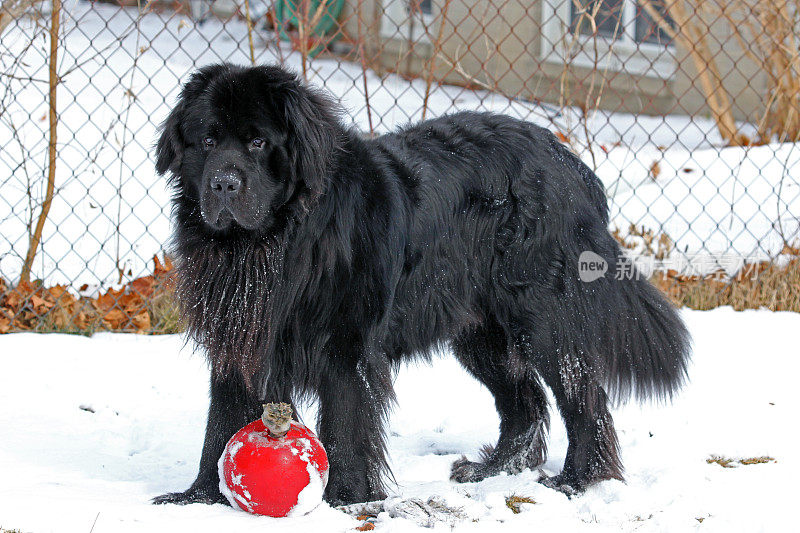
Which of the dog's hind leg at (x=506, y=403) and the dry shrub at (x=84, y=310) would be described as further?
the dry shrub at (x=84, y=310)

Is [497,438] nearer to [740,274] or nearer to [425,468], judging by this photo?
[425,468]

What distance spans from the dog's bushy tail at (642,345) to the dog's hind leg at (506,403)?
310 millimetres

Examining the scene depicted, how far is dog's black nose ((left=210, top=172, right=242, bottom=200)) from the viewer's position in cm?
238

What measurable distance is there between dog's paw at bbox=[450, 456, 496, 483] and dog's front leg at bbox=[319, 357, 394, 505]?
1.43 feet

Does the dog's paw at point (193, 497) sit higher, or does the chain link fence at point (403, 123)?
the chain link fence at point (403, 123)

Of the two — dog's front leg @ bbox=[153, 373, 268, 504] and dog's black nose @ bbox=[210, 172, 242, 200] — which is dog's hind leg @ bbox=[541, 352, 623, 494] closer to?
dog's front leg @ bbox=[153, 373, 268, 504]

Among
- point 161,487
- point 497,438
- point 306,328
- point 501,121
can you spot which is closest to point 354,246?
point 306,328

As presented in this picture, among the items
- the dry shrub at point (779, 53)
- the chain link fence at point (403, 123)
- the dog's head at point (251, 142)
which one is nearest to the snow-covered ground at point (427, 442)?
the chain link fence at point (403, 123)

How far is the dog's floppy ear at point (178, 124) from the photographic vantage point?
2.56 metres

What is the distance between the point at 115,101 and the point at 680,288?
17.5 ft

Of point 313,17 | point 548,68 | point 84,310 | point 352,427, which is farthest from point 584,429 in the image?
point 548,68

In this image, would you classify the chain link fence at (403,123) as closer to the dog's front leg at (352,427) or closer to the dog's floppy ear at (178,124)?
the dog's floppy ear at (178,124)

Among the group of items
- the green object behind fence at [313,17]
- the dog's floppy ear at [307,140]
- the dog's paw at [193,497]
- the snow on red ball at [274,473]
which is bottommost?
the dog's paw at [193,497]

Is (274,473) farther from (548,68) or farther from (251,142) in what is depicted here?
(548,68)
